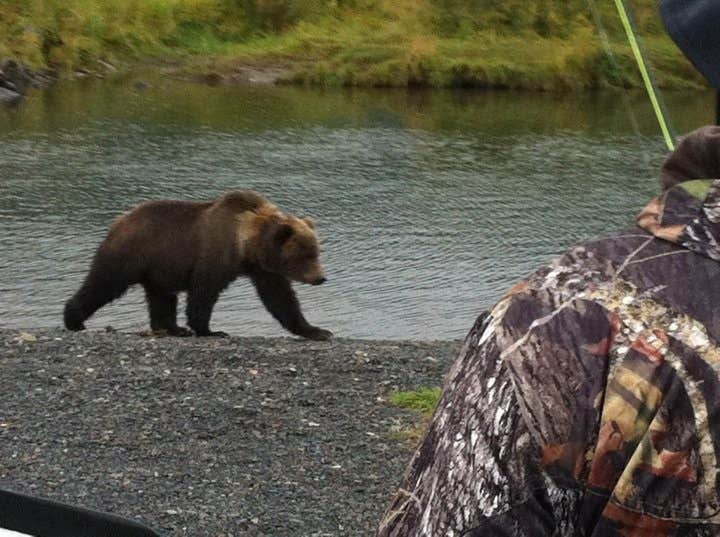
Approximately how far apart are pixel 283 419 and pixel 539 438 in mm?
4223

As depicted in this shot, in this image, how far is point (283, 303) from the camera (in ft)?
25.7

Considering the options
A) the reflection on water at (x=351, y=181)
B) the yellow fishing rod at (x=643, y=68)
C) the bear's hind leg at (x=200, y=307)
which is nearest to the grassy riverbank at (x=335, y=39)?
the reflection on water at (x=351, y=181)

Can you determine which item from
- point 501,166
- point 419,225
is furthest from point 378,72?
point 419,225

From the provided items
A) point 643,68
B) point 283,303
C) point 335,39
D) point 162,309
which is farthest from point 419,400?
point 335,39

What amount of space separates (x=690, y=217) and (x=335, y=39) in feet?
93.0

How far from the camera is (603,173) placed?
55.0 ft

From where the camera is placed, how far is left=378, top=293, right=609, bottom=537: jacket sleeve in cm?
106

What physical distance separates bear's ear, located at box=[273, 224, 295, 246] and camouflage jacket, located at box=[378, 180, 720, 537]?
653cm

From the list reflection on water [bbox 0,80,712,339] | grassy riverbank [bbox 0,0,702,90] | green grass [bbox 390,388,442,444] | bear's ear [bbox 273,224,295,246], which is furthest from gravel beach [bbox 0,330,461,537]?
grassy riverbank [bbox 0,0,702,90]

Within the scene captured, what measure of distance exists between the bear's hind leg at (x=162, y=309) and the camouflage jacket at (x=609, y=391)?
689 centimetres

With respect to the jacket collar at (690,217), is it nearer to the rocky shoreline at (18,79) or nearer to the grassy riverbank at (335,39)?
the rocky shoreline at (18,79)

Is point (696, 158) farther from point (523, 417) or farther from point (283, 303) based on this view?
point (283, 303)

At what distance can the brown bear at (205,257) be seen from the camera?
7566 mm

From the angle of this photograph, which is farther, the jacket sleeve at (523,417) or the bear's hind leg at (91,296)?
the bear's hind leg at (91,296)
